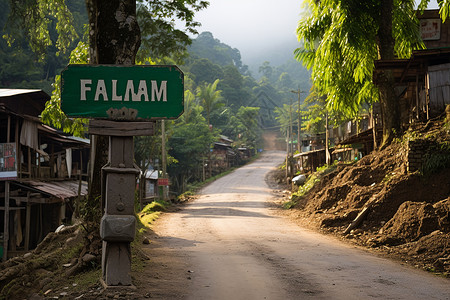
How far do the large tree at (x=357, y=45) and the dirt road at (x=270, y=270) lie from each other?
247 inches

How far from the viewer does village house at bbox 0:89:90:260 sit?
19.0 meters

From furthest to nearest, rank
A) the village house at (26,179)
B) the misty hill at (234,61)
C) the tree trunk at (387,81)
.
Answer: the misty hill at (234,61) < the village house at (26,179) < the tree trunk at (387,81)

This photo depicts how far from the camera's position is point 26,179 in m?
20.0

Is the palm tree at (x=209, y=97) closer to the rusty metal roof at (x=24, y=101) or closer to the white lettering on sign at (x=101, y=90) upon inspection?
the rusty metal roof at (x=24, y=101)

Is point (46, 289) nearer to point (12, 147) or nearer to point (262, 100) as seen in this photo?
point (12, 147)

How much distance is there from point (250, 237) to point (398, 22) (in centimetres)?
1053

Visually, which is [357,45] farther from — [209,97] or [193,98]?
[209,97]

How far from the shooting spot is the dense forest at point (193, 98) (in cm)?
3534

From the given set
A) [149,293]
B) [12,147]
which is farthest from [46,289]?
[12,147]

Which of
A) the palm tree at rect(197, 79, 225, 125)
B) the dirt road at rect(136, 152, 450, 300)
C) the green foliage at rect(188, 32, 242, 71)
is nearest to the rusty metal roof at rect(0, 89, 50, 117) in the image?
the dirt road at rect(136, 152, 450, 300)

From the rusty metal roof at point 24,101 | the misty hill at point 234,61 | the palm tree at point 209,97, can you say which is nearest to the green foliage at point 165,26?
A: the rusty metal roof at point 24,101

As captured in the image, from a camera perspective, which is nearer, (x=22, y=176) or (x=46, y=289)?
(x=46, y=289)

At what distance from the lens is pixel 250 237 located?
12969 mm

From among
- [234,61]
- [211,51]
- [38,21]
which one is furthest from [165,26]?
[234,61]
